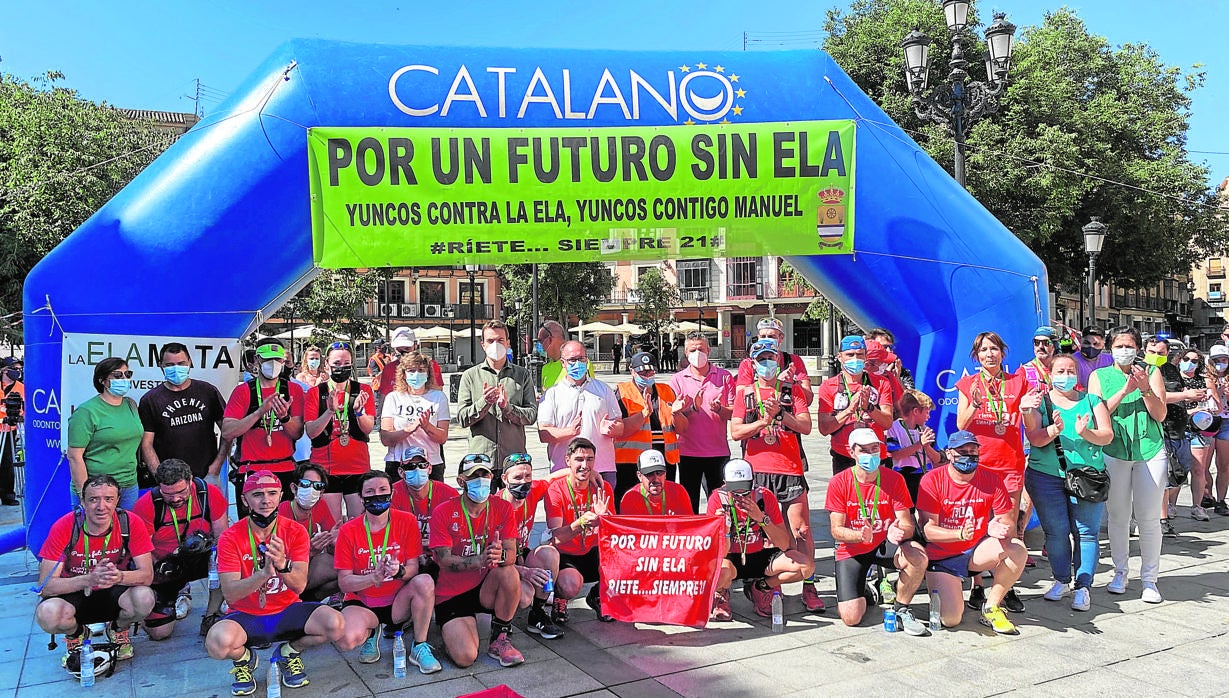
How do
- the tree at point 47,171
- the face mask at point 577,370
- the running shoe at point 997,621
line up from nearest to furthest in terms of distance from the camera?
1. the running shoe at point 997,621
2. the face mask at point 577,370
3. the tree at point 47,171

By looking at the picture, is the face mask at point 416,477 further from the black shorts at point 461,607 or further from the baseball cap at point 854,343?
the baseball cap at point 854,343

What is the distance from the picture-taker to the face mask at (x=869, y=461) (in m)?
5.30

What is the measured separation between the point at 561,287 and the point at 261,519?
1009 inches

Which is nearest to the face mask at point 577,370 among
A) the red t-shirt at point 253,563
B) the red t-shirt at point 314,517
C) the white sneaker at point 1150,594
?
the red t-shirt at point 314,517

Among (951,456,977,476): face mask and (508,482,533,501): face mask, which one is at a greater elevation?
(951,456,977,476): face mask

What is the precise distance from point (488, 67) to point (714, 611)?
14.0ft

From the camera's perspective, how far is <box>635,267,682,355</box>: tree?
4256 cm

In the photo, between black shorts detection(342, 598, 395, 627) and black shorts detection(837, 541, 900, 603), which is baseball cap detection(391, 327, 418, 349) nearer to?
→ black shorts detection(342, 598, 395, 627)

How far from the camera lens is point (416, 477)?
5.29 m

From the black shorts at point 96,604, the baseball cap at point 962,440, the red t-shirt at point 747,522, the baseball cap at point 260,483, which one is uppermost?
the baseball cap at point 962,440

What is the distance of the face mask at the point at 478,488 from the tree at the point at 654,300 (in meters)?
36.2

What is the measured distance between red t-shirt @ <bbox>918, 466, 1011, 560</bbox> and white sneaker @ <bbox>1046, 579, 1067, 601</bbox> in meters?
0.88

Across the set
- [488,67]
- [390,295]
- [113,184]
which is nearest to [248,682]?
[488,67]

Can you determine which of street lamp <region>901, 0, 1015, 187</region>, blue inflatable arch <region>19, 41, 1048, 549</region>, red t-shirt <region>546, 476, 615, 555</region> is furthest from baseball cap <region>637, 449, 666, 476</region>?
street lamp <region>901, 0, 1015, 187</region>
